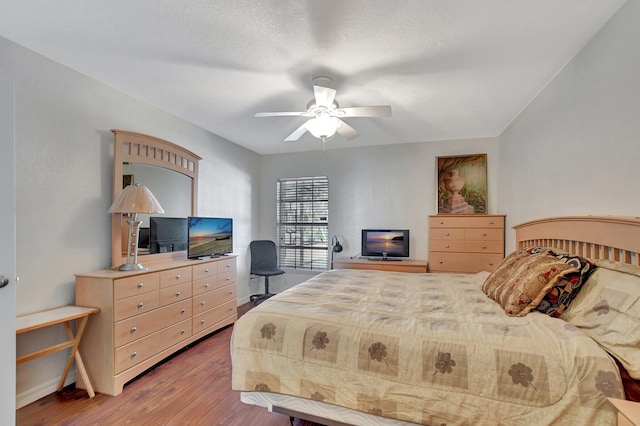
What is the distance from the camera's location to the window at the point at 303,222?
5051 mm

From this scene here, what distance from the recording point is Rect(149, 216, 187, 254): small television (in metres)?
3.07

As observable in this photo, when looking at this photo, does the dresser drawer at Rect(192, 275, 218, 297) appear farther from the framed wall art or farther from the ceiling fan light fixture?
the framed wall art

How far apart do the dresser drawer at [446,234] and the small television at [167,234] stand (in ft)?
10.9

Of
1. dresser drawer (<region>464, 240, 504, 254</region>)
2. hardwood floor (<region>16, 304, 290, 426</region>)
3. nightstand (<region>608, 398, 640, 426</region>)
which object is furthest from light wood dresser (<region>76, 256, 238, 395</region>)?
dresser drawer (<region>464, 240, 504, 254</region>)

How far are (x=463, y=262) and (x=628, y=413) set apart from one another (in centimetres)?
324

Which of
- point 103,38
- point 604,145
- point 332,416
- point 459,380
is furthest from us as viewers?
point 103,38

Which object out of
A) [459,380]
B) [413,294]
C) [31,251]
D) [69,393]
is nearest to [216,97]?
[31,251]

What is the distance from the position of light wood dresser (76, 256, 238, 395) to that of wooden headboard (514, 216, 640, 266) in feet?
10.9

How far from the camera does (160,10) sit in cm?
172

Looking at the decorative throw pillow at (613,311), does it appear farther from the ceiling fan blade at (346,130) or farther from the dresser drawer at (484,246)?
the dresser drawer at (484,246)

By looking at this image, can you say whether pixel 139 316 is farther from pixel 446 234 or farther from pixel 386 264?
pixel 446 234

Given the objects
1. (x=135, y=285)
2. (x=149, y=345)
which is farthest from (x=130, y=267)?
(x=149, y=345)

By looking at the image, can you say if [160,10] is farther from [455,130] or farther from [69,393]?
[455,130]

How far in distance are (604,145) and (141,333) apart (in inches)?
146
